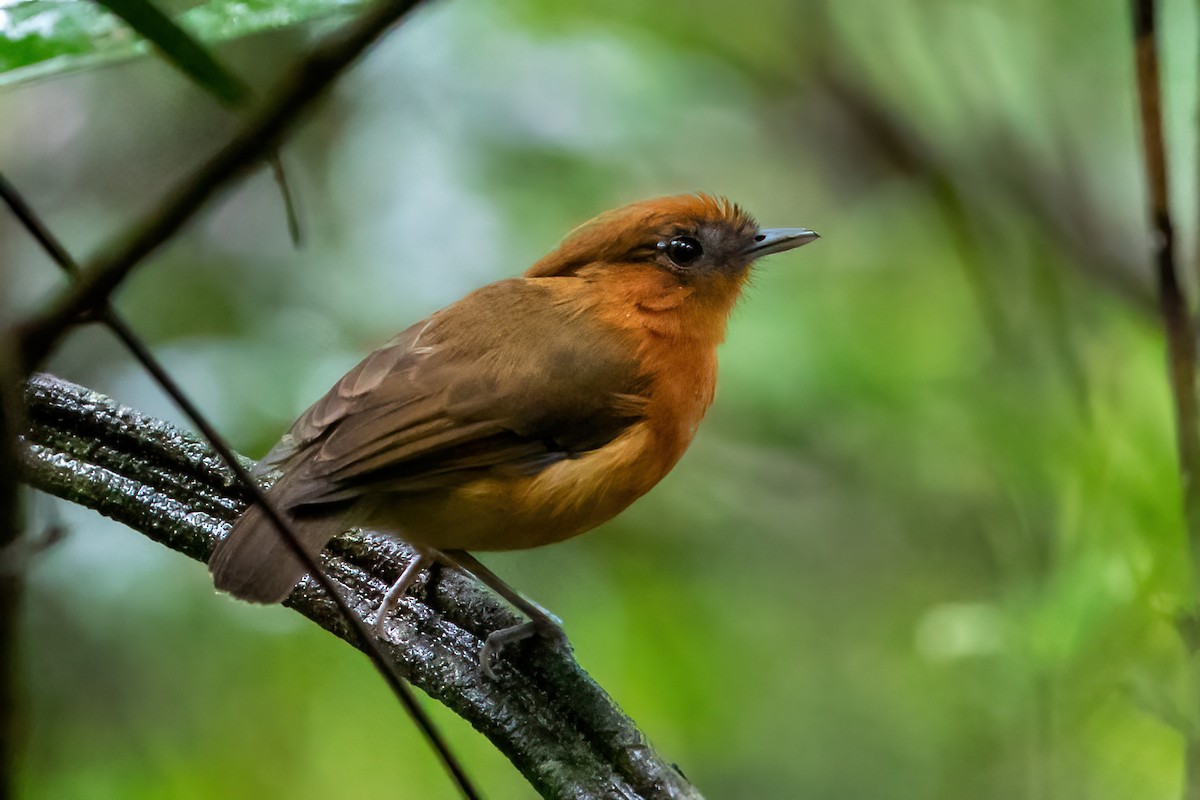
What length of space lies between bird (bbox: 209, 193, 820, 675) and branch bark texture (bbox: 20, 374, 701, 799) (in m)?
0.08

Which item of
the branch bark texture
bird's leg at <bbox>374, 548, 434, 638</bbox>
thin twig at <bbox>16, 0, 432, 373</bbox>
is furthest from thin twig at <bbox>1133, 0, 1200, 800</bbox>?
thin twig at <bbox>16, 0, 432, 373</bbox>

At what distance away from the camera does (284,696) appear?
386 cm

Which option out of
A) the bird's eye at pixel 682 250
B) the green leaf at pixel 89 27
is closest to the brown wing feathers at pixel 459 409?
the bird's eye at pixel 682 250

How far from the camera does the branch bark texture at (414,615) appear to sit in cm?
200

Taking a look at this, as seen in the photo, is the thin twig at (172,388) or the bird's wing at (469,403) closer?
the thin twig at (172,388)

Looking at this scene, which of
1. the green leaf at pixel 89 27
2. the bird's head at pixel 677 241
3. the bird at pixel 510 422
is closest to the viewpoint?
the green leaf at pixel 89 27

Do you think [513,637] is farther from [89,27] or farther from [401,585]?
[89,27]

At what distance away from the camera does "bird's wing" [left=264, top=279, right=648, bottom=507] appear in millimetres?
2566

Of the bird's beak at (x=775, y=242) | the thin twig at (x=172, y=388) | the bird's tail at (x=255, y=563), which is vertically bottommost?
the bird's beak at (x=775, y=242)

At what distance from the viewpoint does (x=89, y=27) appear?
57.4 inches

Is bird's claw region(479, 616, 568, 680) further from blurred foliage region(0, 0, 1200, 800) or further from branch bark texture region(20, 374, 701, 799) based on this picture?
blurred foliage region(0, 0, 1200, 800)

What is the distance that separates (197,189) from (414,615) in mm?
1747

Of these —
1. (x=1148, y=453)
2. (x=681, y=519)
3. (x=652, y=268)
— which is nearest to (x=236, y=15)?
(x=652, y=268)

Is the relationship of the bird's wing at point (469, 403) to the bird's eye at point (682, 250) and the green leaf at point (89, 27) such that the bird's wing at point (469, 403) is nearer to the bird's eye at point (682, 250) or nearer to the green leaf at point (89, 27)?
the bird's eye at point (682, 250)
